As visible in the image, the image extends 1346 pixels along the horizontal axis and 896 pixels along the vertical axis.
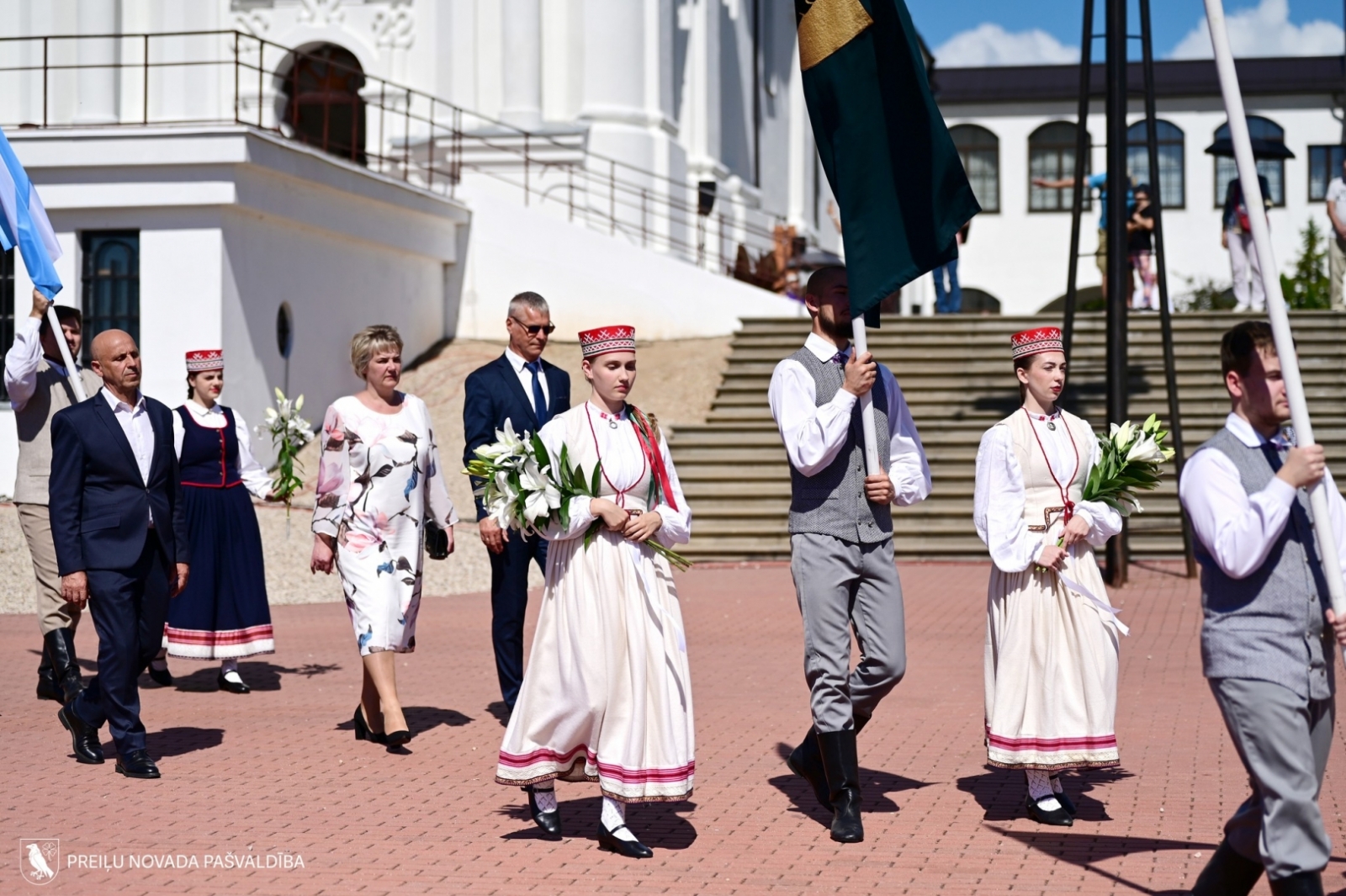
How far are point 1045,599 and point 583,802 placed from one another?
2.12m

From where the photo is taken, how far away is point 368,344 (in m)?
8.44

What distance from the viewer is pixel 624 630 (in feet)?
20.8

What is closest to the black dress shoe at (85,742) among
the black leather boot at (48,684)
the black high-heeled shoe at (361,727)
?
the black high-heeled shoe at (361,727)

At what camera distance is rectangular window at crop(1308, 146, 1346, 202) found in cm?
5056

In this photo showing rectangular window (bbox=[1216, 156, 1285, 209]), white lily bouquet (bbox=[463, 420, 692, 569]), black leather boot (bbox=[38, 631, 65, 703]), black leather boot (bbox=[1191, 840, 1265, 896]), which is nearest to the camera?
black leather boot (bbox=[1191, 840, 1265, 896])

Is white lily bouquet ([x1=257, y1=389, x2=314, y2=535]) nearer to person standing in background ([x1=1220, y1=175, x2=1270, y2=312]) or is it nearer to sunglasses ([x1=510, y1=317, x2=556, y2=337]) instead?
sunglasses ([x1=510, y1=317, x2=556, y2=337])

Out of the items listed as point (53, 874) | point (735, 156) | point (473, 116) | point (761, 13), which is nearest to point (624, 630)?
point (53, 874)

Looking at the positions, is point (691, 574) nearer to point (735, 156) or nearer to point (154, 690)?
point (154, 690)

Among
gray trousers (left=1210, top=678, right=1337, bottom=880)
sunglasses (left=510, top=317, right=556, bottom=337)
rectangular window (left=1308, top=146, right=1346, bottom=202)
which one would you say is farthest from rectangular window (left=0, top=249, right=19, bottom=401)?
rectangular window (left=1308, top=146, right=1346, bottom=202)

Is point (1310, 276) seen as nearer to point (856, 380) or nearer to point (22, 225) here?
point (22, 225)

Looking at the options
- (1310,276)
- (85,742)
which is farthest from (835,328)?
(1310,276)

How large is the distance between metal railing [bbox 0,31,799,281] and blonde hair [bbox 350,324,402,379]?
20.2m

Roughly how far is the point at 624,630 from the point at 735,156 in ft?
111

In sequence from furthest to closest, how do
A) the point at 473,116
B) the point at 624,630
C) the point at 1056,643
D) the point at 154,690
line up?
1. the point at 473,116
2. the point at 154,690
3. the point at 1056,643
4. the point at 624,630
